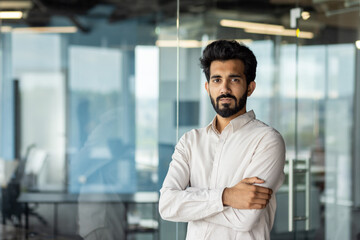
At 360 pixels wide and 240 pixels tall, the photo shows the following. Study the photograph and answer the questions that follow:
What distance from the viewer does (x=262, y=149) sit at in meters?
1.67

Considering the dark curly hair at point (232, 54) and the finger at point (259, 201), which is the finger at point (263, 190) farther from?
the dark curly hair at point (232, 54)

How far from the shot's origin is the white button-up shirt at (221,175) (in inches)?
64.9

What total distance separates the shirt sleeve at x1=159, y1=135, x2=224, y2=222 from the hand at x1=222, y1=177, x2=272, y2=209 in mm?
31

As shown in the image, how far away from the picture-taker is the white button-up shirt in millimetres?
1647

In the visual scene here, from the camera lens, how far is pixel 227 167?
5.76 feet

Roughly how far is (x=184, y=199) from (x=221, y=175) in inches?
7.0

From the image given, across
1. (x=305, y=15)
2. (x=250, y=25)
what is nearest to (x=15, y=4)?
(x=250, y=25)

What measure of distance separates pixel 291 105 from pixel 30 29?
2752mm

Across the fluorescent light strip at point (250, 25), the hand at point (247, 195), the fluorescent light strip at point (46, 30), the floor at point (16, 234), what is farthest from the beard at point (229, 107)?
the fluorescent light strip at point (46, 30)

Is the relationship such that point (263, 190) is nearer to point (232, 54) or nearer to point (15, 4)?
point (232, 54)

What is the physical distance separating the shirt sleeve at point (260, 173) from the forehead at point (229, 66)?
0.88 feet

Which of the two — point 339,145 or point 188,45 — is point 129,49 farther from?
point 339,145

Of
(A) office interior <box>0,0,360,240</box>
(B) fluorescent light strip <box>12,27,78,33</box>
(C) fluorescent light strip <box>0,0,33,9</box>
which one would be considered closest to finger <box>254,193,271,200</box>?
(A) office interior <box>0,0,360,240</box>

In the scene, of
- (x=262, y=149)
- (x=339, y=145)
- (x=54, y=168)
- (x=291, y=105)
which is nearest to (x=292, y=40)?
(x=291, y=105)
